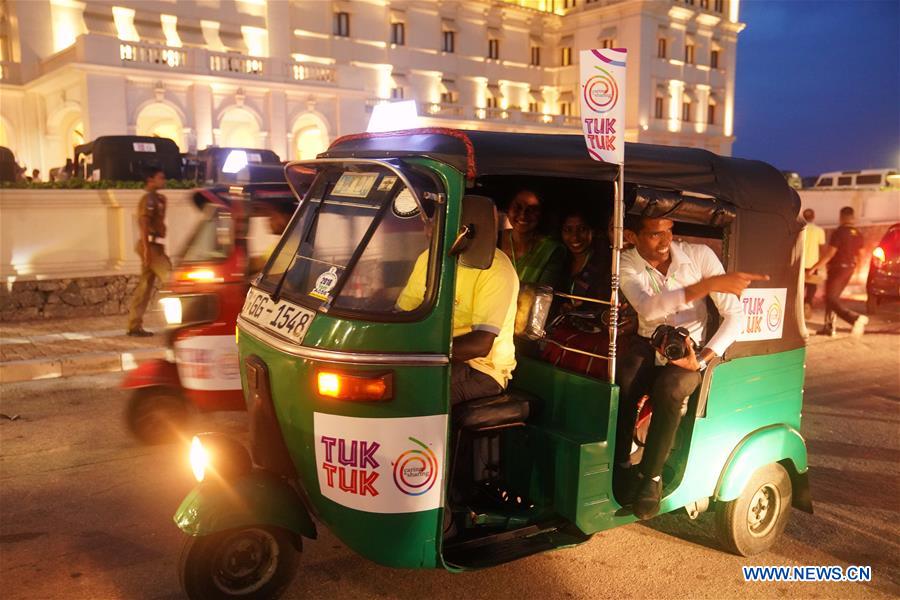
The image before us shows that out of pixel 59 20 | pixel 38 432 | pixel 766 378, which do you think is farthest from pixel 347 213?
pixel 59 20

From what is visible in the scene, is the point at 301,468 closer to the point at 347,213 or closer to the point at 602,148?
the point at 347,213

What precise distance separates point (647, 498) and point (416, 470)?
4.13ft

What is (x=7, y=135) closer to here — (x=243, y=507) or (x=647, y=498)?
(x=243, y=507)

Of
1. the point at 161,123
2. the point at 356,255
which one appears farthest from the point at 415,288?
the point at 161,123

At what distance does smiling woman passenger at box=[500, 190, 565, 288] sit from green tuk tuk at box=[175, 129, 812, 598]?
0.49m

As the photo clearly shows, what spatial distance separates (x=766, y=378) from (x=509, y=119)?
46.0 metres

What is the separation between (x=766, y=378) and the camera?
4.23 metres

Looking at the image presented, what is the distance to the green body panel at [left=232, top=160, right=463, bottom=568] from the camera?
3.16 metres

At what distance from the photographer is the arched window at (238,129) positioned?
3306 centimetres

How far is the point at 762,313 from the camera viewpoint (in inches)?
162

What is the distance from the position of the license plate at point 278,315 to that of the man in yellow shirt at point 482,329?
0.58m

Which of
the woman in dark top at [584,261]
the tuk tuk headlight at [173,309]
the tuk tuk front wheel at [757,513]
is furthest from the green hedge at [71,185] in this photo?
the tuk tuk front wheel at [757,513]

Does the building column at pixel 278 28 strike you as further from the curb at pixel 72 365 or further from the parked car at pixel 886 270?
the curb at pixel 72 365

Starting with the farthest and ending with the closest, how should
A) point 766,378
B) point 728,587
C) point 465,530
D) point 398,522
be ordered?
point 766,378
point 728,587
point 465,530
point 398,522
